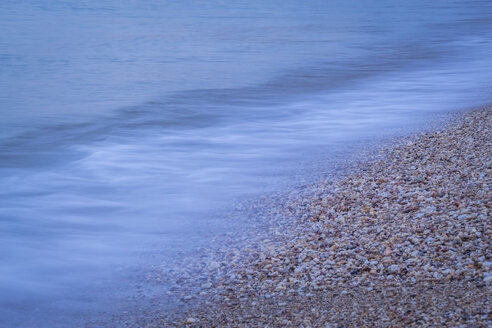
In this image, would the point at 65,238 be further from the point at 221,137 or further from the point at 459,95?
the point at 459,95

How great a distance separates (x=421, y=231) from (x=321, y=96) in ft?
22.7

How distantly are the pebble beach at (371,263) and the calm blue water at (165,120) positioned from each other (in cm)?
69

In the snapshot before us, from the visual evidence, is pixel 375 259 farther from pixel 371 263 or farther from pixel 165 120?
pixel 165 120

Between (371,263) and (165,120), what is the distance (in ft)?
19.6

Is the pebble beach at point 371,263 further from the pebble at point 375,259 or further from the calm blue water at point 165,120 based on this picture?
the calm blue water at point 165,120

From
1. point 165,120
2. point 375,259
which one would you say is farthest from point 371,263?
point 165,120

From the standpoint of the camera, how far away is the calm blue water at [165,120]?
13.5ft

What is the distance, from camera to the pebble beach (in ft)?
8.32

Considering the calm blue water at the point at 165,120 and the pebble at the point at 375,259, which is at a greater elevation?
the calm blue water at the point at 165,120

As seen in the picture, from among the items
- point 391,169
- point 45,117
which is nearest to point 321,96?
point 45,117

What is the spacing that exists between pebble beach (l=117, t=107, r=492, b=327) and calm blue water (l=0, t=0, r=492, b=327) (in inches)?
27.0

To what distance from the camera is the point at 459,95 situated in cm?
855

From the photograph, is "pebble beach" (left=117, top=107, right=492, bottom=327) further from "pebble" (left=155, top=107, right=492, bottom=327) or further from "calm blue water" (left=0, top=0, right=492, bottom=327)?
"calm blue water" (left=0, top=0, right=492, bottom=327)

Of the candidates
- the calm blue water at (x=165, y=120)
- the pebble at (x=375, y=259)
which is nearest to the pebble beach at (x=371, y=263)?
the pebble at (x=375, y=259)
